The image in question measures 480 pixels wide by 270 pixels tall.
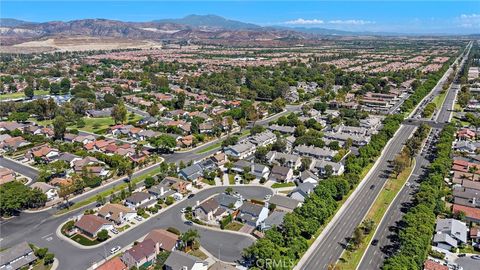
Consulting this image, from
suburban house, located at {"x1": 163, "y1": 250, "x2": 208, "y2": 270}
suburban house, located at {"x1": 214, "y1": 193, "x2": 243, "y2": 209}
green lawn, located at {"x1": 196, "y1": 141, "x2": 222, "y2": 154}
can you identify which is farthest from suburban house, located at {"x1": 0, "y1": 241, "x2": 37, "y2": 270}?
green lawn, located at {"x1": 196, "y1": 141, "x2": 222, "y2": 154}

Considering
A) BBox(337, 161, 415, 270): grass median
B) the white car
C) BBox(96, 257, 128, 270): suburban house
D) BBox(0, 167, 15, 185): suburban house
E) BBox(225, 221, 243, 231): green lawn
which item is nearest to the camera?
BBox(96, 257, 128, 270): suburban house

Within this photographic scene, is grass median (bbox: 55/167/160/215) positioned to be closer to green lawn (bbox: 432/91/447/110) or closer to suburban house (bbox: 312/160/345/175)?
suburban house (bbox: 312/160/345/175)

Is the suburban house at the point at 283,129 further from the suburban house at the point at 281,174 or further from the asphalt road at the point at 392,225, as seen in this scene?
the asphalt road at the point at 392,225

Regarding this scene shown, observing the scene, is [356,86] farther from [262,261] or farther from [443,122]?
[262,261]

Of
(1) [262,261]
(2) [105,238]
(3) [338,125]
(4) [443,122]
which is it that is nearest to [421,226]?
(1) [262,261]

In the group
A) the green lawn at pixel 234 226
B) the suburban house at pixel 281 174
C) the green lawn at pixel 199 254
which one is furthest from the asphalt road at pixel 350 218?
the suburban house at pixel 281 174

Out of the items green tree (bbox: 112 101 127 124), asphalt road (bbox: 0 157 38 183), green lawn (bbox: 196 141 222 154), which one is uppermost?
green tree (bbox: 112 101 127 124)

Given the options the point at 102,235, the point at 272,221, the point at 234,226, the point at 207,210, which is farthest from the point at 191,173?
the point at 272,221
